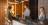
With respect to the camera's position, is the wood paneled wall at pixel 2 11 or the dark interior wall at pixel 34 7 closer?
the dark interior wall at pixel 34 7

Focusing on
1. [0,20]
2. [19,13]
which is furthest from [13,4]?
[0,20]

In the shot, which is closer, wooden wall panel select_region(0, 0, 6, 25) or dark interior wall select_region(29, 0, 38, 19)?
dark interior wall select_region(29, 0, 38, 19)

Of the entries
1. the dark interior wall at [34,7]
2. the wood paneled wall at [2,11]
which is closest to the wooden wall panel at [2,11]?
the wood paneled wall at [2,11]

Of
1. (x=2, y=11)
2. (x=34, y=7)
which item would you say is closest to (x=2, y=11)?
(x=2, y=11)

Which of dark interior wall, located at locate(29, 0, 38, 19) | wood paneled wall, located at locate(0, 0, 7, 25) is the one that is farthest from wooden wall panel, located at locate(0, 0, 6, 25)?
dark interior wall, located at locate(29, 0, 38, 19)

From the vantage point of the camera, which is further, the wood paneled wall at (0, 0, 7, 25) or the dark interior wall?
the wood paneled wall at (0, 0, 7, 25)

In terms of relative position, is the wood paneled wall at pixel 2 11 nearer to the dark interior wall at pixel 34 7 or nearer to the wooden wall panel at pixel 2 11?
the wooden wall panel at pixel 2 11

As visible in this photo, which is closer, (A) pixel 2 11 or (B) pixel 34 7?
(B) pixel 34 7

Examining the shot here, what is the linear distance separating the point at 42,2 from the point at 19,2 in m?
1.89

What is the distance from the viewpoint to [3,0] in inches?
242

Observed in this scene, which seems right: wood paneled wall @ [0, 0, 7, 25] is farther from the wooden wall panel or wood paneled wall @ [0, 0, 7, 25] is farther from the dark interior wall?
the dark interior wall

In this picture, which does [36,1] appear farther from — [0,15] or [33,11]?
[0,15]

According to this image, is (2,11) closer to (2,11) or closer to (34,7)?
(2,11)

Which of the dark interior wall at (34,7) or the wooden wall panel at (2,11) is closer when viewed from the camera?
the dark interior wall at (34,7)
